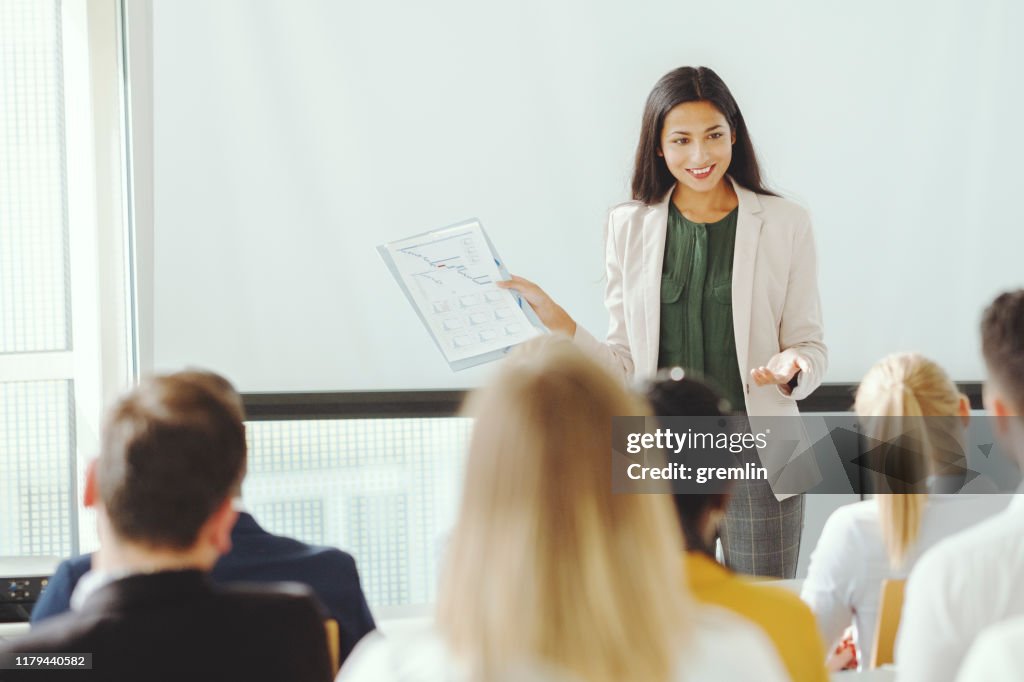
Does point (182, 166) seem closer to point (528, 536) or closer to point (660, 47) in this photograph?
point (660, 47)

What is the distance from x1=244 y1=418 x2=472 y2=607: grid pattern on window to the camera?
3.43 m

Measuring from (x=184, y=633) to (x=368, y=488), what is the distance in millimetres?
2226

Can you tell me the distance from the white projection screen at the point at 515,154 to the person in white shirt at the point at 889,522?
5.05 feet

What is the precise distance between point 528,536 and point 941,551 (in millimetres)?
592

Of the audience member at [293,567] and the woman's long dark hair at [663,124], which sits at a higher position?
the woman's long dark hair at [663,124]

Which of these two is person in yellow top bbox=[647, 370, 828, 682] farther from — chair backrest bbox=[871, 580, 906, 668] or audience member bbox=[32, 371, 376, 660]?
audience member bbox=[32, 371, 376, 660]

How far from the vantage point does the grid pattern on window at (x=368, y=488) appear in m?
3.43

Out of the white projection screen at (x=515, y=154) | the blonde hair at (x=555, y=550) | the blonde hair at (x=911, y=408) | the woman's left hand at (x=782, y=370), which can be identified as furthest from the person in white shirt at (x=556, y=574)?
the white projection screen at (x=515, y=154)

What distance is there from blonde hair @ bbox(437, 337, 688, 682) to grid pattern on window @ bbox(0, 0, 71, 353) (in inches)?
95.9

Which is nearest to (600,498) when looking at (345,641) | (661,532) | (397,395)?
(661,532)

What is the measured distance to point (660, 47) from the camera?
3400 mm

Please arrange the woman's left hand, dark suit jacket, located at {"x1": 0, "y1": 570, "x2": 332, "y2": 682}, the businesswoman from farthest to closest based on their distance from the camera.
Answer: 1. the businesswoman
2. the woman's left hand
3. dark suit jacket, located at {"x1": 0, "y1": 570, "x2": 332, "y2": 682}

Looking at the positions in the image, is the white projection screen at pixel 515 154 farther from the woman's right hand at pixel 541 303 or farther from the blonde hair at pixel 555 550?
the blonde hair at pixel 555 550

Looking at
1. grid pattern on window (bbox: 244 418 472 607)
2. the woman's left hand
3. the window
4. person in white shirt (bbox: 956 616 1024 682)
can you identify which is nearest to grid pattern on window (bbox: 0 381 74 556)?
the window
